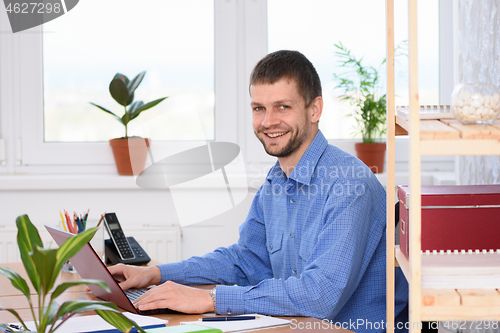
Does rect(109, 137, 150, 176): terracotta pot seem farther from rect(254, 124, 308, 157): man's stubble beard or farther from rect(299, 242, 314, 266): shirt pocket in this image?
rect(299, 242, 314, 266): shirt pocket

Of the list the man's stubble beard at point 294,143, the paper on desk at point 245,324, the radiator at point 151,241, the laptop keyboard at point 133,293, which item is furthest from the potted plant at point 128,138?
the paper on desk at point 245,324

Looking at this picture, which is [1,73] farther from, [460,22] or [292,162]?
[460,22]

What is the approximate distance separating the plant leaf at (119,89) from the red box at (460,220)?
166cm

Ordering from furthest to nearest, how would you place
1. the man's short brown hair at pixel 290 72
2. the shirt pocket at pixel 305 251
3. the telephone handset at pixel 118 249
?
the telephone handset at pixel 118 249 < the man's short brown hair at pixel 290 72 < the shirt pocket at pixel 305 251

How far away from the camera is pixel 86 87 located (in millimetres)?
2594

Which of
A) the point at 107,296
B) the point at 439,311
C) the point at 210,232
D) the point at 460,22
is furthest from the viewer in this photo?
the point at 210,232

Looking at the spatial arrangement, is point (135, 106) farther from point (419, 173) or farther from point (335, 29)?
point (419, 173)

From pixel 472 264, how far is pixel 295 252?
0.64 metres

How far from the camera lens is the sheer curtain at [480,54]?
1519mm

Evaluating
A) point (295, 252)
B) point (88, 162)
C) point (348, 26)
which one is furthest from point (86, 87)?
point (295, 252)

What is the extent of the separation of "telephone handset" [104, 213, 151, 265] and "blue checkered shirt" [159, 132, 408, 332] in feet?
0.76

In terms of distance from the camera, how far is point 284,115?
1.57m

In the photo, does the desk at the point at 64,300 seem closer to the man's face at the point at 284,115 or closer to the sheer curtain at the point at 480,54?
the man's face at the point at 284,115

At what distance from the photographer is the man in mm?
1211
